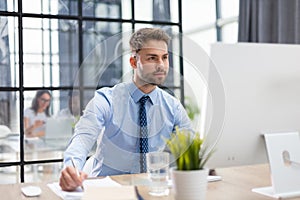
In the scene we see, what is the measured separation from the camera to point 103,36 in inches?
120

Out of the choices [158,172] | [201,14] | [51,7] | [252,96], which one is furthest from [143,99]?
[201,14]

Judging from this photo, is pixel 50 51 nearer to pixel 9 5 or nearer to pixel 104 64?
pixel 9 5

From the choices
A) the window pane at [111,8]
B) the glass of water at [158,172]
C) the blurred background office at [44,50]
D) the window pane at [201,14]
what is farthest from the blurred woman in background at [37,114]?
the window pane at [201,14]

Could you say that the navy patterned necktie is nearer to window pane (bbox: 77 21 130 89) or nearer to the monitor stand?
window pane (bbox: 77 21 130 89)

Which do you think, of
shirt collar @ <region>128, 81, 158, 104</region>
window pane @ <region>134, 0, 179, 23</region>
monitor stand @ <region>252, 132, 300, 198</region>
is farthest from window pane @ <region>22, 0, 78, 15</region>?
monitor stand @ <region>252, 132, 300, 198</region>

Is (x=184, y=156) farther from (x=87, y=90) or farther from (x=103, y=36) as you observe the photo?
(x=103, y=36)

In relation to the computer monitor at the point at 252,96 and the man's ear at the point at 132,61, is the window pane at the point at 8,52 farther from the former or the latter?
the computer monitor at the point at 252,96

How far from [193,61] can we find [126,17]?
1.80m

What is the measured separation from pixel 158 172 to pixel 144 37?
1.41ft

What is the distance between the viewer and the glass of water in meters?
1.29

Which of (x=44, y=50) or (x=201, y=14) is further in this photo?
(x=201, y=14)

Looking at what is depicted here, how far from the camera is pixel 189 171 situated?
1071mm

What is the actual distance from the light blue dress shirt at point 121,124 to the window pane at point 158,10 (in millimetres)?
1774

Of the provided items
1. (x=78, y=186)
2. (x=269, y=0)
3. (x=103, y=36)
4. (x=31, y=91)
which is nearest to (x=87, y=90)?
(x=78, y=186)
